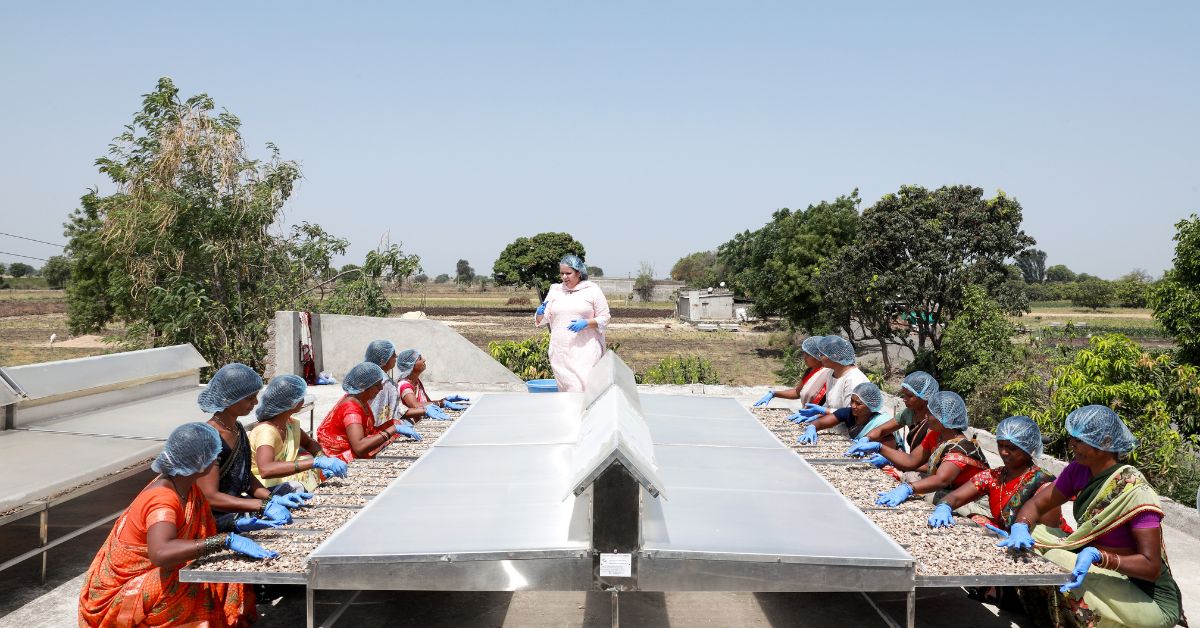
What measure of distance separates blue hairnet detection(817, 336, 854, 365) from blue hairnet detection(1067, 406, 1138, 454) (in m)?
2.21

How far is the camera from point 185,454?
3.08 metres

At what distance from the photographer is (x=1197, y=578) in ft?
15.3

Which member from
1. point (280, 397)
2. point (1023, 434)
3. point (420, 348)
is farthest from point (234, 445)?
point (420, 348)

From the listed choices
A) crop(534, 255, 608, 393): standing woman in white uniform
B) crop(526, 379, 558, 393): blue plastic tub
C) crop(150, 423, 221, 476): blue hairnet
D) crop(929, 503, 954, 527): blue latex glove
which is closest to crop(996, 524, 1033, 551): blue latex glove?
crop(929, 503, 954, 527): blue latex glove

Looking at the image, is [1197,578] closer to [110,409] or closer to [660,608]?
[660,608]

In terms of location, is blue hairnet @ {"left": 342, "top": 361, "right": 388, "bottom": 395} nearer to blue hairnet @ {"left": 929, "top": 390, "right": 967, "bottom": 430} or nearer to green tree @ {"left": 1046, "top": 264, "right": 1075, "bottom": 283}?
blue hairnet @ {"left": 929, "top": 390, "right": 967, "bottom": 430}

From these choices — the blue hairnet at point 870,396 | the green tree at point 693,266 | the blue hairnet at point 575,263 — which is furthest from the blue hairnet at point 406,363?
the green tree at point 693,266

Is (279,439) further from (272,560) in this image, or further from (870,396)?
(870,396)

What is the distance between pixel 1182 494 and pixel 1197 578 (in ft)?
8.62

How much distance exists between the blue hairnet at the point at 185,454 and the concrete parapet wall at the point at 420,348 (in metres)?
8.30

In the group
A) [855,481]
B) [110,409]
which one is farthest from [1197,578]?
[110,409]

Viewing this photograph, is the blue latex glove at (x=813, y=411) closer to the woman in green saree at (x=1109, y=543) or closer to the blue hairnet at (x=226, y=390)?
the woman in green saree at (x=1109, y=543)

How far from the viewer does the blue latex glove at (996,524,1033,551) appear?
300cm

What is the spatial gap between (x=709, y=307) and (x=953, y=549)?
4137 centimetres
